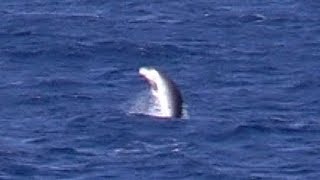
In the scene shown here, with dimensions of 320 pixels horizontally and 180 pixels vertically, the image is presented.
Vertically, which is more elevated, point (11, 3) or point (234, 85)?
point (11, 3)

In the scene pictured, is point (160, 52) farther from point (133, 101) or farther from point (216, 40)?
point (133, 101)

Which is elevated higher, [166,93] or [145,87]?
[145,87]

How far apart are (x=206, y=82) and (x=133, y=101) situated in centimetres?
523

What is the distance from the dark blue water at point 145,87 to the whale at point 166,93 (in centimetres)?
93

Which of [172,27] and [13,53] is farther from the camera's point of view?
[172,27]

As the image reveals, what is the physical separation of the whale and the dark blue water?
93cm

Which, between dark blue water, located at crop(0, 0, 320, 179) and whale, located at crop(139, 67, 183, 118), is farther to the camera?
whale, located at crop(139, 67, 183, 118)

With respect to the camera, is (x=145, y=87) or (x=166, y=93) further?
(x=145, y=87)

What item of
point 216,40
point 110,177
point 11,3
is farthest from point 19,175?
point 11,3

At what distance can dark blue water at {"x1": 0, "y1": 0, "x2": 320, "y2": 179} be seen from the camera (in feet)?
250

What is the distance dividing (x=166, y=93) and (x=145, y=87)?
10236 mm

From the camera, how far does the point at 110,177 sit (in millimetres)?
73312

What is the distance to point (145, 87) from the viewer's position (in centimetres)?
8875

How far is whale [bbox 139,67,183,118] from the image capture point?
78438 mm
